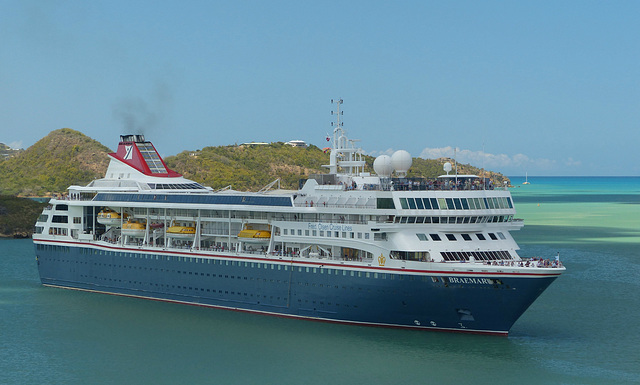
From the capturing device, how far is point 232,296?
132 ft

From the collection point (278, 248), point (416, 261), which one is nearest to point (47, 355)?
point (278, 248)

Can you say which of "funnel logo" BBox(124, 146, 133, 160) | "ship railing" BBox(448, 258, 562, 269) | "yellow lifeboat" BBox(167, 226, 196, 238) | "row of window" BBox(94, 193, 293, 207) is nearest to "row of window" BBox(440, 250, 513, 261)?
"ship railing" BBox(448, 258, 562, 269)

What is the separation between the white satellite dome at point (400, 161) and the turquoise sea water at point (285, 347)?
355 inches

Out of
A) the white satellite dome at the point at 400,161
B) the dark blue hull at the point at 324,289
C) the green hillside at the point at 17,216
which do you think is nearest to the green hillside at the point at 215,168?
the green hillside at the point at 17,216

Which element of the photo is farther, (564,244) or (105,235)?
(564,244)

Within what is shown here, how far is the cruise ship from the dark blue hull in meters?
0.06

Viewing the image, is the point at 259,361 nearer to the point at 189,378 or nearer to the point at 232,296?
the point at 189,378

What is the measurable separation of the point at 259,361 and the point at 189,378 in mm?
3361

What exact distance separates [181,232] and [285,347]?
12.7 meters

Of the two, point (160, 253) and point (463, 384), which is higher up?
point (160, 253)

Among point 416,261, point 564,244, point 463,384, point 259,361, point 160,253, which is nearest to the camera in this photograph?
point 463,384

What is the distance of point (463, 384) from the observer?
28.9m

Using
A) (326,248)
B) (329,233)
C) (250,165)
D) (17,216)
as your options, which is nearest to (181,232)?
(326,248)

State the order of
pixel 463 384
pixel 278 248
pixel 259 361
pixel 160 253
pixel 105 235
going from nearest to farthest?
pixel 463 384
pixel 259 361
pixel 278 248
pixel 160 253
pixel 105 235
